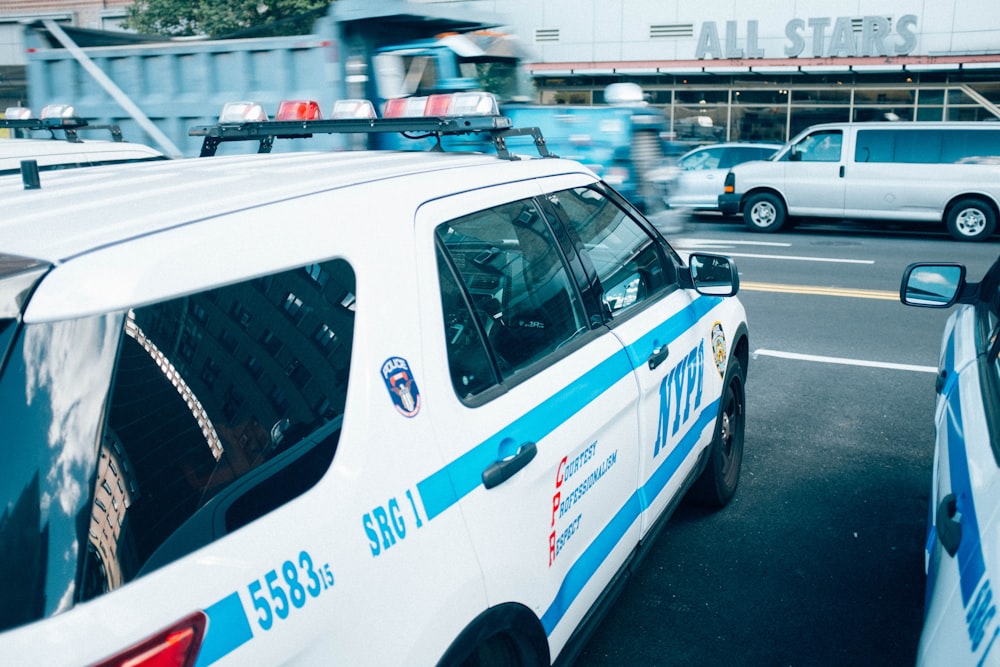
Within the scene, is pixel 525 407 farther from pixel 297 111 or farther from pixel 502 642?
pixel 297 111

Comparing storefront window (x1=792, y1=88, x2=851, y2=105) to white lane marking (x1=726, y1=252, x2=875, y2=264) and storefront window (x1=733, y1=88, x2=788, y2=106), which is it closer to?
storefront window (x1=733, y1=88, x2=788, y2=106)

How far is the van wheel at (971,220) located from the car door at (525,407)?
14.2 m

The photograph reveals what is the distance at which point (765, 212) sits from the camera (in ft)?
54.8

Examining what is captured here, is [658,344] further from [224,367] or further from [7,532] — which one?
[7,532]

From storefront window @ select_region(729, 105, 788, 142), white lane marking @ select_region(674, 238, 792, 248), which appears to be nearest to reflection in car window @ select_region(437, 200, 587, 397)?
white lane marking @ select_region(674, 238, 792, 248)

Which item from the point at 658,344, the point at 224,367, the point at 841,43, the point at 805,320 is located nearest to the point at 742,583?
the point at 658,344

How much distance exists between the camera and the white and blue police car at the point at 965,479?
1735 millimetres

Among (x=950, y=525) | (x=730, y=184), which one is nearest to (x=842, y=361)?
(x=950, y=525)

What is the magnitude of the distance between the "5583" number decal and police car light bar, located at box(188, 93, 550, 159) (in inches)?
65.1

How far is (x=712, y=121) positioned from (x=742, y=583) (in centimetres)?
2422

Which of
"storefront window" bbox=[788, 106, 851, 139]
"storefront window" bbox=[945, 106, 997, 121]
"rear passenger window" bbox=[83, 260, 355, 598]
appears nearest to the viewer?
"rear passenger window" bbox=[83, 260, 355, 598]

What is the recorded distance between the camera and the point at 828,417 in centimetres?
600

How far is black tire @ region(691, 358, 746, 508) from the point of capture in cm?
430

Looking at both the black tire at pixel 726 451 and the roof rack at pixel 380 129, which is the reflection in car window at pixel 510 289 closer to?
the roof rack at pixel 380 129
